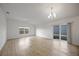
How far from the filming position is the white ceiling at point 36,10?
1.93 meters

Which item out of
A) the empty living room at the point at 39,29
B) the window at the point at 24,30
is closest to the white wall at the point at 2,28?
the empty living room at the point at 39,29

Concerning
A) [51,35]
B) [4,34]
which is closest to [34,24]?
[51,35]

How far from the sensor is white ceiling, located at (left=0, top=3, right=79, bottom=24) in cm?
193

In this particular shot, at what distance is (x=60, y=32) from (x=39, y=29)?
0.64 metres

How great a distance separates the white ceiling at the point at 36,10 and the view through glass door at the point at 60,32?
0.28 meters

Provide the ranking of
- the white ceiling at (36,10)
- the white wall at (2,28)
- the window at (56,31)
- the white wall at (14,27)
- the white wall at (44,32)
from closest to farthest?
1. the white ceiling at (36,10)
2. the white wall at (2,28)
3. the white wall at (14,27)
4. the window at (56,31)
5. the white wall at (44,32)

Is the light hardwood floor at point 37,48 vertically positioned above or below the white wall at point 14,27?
below

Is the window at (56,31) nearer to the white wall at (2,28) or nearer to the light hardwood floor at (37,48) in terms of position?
the light hardwood floor at (37,48)

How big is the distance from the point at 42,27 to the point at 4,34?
1.14 m

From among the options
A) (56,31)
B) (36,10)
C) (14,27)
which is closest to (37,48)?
(56,31)

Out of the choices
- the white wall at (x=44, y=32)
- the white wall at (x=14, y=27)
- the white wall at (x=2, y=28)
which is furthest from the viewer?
the white wall at (x=44, y=32)

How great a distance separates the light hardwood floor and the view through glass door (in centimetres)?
14

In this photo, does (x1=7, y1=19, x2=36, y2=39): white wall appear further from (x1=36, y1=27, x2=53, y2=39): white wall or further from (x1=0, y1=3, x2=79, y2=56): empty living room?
(x1=36, y1=27, x2=53, y2=39): white wall

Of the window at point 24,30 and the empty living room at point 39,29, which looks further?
the window at point 24,30
